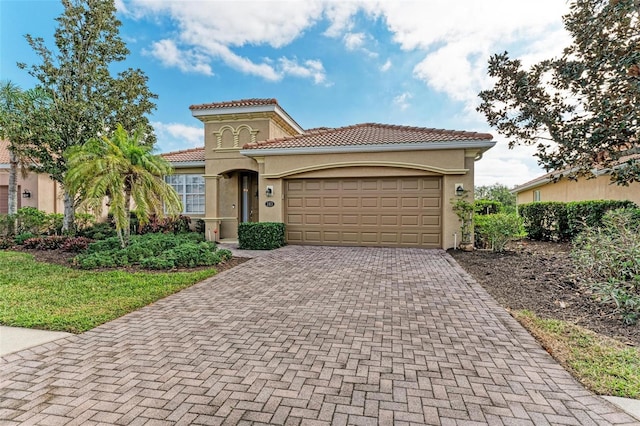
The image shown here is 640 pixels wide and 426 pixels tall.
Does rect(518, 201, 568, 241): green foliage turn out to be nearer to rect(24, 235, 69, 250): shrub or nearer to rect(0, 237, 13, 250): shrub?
rect(24, 235, 69, 250): shrub

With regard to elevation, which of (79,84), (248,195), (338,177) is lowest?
(248,195)

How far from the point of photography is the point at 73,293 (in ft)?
19.4

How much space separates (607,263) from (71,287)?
386 inches

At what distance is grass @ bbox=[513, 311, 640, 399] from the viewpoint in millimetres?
2885

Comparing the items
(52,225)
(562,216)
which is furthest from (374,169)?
(52,225)

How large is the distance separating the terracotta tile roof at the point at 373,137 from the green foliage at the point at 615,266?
18.2ft

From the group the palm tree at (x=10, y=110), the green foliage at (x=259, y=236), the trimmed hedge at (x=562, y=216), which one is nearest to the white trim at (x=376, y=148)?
the green foliage at (x=259, y=236)

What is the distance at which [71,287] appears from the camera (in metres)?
6.28

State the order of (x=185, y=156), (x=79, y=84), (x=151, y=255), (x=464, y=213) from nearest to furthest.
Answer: (x=151, y=255), (x=464, y=213), (x=79, y=84), (x=185, y=156)

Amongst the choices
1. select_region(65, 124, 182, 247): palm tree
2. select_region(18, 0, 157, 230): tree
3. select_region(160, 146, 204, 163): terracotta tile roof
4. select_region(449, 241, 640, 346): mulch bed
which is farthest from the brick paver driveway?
select_region(160, 146, 204, 163): terracotta tile roof

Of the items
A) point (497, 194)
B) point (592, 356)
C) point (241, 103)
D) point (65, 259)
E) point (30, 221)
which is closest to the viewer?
point (592, 356)

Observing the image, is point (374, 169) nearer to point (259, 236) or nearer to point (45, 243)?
point (259, 236)

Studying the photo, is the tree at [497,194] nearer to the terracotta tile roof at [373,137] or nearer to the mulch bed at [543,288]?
the terracotta tile roof at [373,137]

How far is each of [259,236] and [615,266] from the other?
9.28 meters
